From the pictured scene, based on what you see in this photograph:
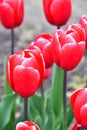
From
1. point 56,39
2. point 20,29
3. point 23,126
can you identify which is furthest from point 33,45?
point 20,29

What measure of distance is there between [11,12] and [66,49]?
0.37 m

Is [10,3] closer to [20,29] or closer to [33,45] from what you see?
[33,45]

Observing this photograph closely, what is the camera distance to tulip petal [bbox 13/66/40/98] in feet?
4.20

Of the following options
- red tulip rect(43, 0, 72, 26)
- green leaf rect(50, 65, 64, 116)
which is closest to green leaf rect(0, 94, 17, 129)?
green leaf rect(50, 65, 64, 116)

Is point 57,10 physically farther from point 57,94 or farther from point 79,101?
point 79,101

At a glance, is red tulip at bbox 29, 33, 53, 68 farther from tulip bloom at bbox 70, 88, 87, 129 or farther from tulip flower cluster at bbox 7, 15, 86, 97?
tulip bloom at bbox 70, 88, 87, 129

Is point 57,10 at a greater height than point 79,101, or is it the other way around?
point 57,10

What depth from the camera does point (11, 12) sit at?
1.66 meters

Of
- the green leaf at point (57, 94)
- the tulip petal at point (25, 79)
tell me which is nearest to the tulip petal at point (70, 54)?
the tulip petal at point (25, 79)

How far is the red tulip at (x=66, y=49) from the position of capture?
1357 millimetres

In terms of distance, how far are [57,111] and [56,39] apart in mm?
546

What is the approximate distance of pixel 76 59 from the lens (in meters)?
1.39

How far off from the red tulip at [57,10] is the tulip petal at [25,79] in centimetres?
39

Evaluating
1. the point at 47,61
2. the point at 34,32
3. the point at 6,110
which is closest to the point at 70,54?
the point at 47,61
